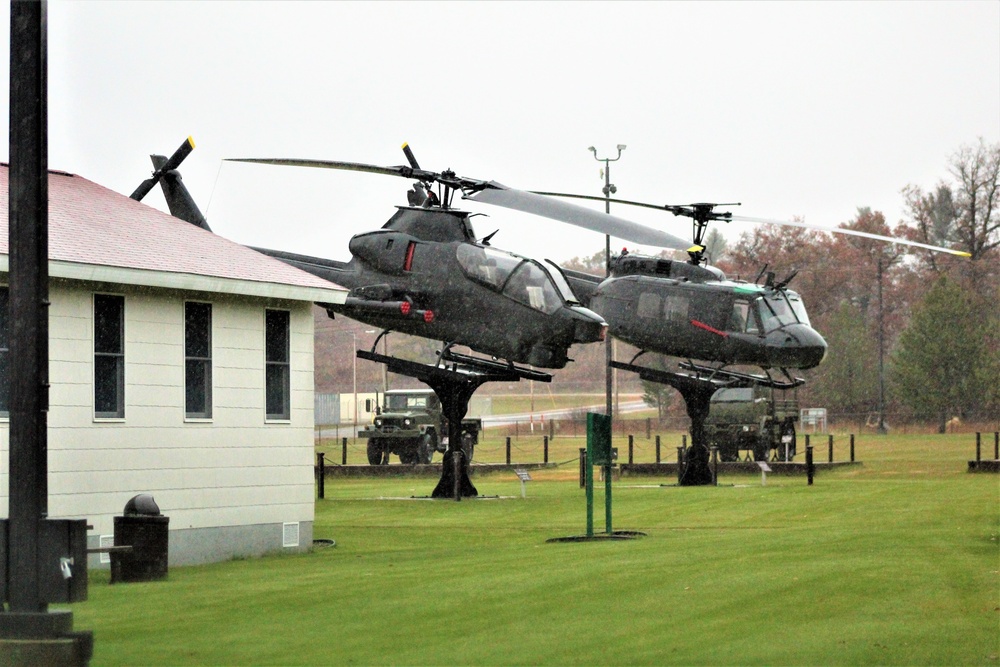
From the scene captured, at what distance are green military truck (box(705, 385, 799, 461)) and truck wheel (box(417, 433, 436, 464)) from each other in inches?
352

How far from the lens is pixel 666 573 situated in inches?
551

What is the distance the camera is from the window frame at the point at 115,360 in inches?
664

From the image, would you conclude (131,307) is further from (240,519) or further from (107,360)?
(240,519)

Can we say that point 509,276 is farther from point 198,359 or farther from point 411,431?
point 411,431

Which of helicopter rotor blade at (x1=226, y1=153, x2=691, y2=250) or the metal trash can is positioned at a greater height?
helicopter rotor blade at (x1=226, y1=153, x2=691, y2=250)

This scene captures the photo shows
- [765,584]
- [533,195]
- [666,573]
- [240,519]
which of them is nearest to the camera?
[765,584]

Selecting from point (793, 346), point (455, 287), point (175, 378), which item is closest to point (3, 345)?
point (175, 378)

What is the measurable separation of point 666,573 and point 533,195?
11.3 meters

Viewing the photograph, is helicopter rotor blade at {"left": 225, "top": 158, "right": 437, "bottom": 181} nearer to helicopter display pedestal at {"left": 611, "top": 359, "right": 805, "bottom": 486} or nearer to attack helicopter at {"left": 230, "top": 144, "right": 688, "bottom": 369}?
attack helicopter at {"left": 230, "top": 144, "right": 688, "bottom": 369}

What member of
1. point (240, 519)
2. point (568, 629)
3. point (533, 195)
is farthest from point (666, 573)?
point (533, 195)

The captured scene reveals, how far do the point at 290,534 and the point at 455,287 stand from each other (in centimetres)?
877

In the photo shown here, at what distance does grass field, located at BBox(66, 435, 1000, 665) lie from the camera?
1019 centimetres

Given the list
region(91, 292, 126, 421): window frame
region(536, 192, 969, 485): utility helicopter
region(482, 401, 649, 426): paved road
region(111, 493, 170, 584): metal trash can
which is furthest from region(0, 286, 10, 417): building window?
region(482, 401, 649, 426): paved road

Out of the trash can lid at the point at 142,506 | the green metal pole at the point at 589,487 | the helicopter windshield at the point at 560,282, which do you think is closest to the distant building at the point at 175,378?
the trash can lid at the point at 142,506
